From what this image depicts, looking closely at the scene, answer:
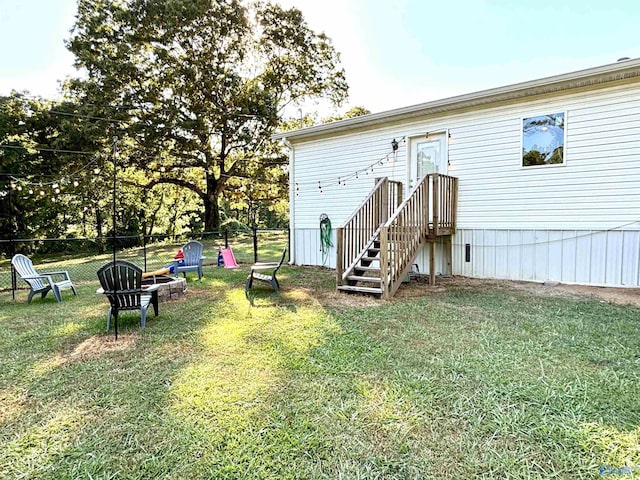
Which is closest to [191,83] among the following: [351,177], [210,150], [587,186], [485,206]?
[210,150]

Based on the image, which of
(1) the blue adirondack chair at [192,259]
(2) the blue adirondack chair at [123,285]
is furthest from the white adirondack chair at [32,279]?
(2) the blue adirondack chair at [123,285]

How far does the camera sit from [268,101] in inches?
684

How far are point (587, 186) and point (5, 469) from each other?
8.30 m

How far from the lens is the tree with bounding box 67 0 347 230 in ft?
52.1

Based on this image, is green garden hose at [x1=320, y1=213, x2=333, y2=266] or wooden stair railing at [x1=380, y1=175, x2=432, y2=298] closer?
wooden stair railing at [x1=380, y1=175, x2=432, y2=298]

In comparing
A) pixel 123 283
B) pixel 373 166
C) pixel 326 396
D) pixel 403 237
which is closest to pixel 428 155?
pixel 373 166

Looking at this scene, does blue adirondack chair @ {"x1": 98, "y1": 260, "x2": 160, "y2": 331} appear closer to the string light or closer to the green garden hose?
the green garden hose

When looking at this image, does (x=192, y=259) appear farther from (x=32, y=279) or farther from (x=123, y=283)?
(x=123, y=283)

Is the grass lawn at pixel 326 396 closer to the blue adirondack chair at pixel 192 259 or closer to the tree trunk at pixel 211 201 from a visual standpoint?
the blue adirondack chair at pixel 192 259

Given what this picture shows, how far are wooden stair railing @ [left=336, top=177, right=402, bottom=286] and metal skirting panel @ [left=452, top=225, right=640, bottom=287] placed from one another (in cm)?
191

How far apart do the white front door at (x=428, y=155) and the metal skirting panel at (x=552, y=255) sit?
1.56m

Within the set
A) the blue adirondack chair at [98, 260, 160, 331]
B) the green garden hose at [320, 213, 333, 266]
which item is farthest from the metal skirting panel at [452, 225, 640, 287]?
the blue adirondack chair at [98, 260, 160, 331]

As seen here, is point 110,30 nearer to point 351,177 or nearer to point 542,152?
point 351,177

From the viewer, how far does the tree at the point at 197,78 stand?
15875 millimetres
